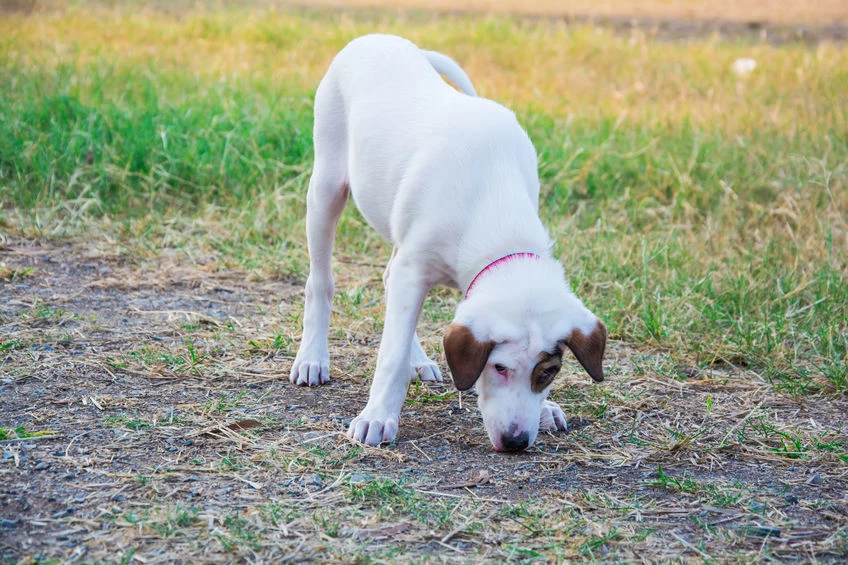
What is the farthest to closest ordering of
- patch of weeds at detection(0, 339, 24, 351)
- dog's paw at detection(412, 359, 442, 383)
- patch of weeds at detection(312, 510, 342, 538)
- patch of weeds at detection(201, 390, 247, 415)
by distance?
dog's paw at detection(412, 359, 442, 383) < patch of weeds at detection(0, 339, 24, 351) < patch of weeds at detection(201, 390, 247, 415) < patch of weeds at detection(312, 510, 342, 538)

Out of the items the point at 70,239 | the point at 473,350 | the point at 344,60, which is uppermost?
the point at 344,60

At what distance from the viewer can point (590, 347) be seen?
3.00m

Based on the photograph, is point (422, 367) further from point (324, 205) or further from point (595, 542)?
point (595, 542)

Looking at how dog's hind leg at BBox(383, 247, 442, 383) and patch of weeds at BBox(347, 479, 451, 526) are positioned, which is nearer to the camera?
patch of weeds at BBox(347, 479, 451, 526)

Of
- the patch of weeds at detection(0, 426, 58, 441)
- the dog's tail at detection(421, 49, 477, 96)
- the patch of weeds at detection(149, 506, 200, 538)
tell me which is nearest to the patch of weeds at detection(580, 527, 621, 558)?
the patch of weeds at detection(149, 506, 200, 538)

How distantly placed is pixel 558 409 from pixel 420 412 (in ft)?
1.63

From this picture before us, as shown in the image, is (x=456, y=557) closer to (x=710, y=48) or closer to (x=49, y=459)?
(x=49, y=459)

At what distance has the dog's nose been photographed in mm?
3049

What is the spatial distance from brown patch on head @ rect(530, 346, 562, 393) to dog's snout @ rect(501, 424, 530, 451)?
0.14 m

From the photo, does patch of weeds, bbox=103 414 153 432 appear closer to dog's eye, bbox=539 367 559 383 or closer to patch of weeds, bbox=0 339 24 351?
patch of weeds, bbox=0 339 24 351

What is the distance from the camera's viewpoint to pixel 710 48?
30.5ft

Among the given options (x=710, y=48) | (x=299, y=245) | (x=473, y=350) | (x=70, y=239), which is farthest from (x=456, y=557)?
(x=710, y=48)

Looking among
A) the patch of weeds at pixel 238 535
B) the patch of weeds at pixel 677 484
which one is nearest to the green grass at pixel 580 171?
the patch of weeds at pixel 677 484

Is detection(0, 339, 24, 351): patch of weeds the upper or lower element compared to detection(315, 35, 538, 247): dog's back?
lower
